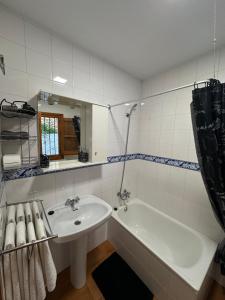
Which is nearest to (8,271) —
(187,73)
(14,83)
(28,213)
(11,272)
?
(11,272)

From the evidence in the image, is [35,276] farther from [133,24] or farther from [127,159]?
[133,24]

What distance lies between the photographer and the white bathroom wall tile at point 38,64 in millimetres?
1179

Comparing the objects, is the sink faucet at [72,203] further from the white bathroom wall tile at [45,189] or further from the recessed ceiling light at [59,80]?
the recessed ceiling light at [59,80]

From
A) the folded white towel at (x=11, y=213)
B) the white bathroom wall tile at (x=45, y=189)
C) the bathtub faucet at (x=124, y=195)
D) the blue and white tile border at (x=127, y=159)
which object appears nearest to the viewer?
the folded white towel at (x=11, y=213)

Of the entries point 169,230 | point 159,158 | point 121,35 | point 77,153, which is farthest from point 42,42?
point 169,230

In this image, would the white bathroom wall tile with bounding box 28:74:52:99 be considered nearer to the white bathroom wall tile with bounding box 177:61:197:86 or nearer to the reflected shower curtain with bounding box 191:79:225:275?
the reflected shower curtain with bounding box 191:79:225:275

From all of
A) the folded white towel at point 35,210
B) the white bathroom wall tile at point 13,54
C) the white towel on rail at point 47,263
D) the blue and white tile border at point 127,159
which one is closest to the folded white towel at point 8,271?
the white towel on rail at point 47,263

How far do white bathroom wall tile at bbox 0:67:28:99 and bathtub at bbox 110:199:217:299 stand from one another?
176 centimetres

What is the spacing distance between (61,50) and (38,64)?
0.96 feet

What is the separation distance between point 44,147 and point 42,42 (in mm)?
942

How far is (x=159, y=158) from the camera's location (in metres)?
2.02

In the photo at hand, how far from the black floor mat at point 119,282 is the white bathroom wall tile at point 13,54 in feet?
7.25

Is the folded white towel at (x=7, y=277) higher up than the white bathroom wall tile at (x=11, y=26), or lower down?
lower down

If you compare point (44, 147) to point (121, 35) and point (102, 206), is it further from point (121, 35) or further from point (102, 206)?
point (121, 35)
